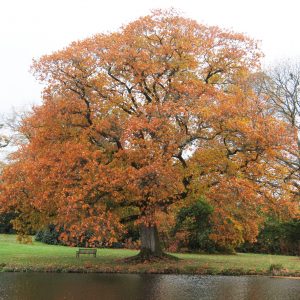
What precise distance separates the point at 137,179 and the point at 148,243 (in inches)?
244

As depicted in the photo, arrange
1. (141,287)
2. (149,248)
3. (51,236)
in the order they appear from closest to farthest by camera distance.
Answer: (141,287) → (149,248) → (51,236)

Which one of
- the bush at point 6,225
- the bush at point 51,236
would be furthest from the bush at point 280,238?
the bush at point 6,225

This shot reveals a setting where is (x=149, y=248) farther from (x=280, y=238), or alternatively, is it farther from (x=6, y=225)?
(x=6, y=225)

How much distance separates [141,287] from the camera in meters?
14.3

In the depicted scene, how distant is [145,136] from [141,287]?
7194 millimetres

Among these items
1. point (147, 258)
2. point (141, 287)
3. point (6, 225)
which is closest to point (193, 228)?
point (147, 258)

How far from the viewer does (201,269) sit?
1930cm

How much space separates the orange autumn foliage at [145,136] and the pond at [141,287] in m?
2.49

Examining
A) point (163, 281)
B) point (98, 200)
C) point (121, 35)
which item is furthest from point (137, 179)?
point (121, 35)

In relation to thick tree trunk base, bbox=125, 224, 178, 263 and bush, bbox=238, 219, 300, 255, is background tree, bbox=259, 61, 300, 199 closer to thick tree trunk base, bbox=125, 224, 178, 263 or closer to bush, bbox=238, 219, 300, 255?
bush, bbox=238, 219, 300, 255

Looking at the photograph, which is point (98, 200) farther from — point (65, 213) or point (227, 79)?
point (227, 79)

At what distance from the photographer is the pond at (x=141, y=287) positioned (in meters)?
12.6

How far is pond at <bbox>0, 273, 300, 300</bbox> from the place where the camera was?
1256 centimetres

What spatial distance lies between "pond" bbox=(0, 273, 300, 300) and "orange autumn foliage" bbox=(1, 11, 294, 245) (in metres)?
2.49
